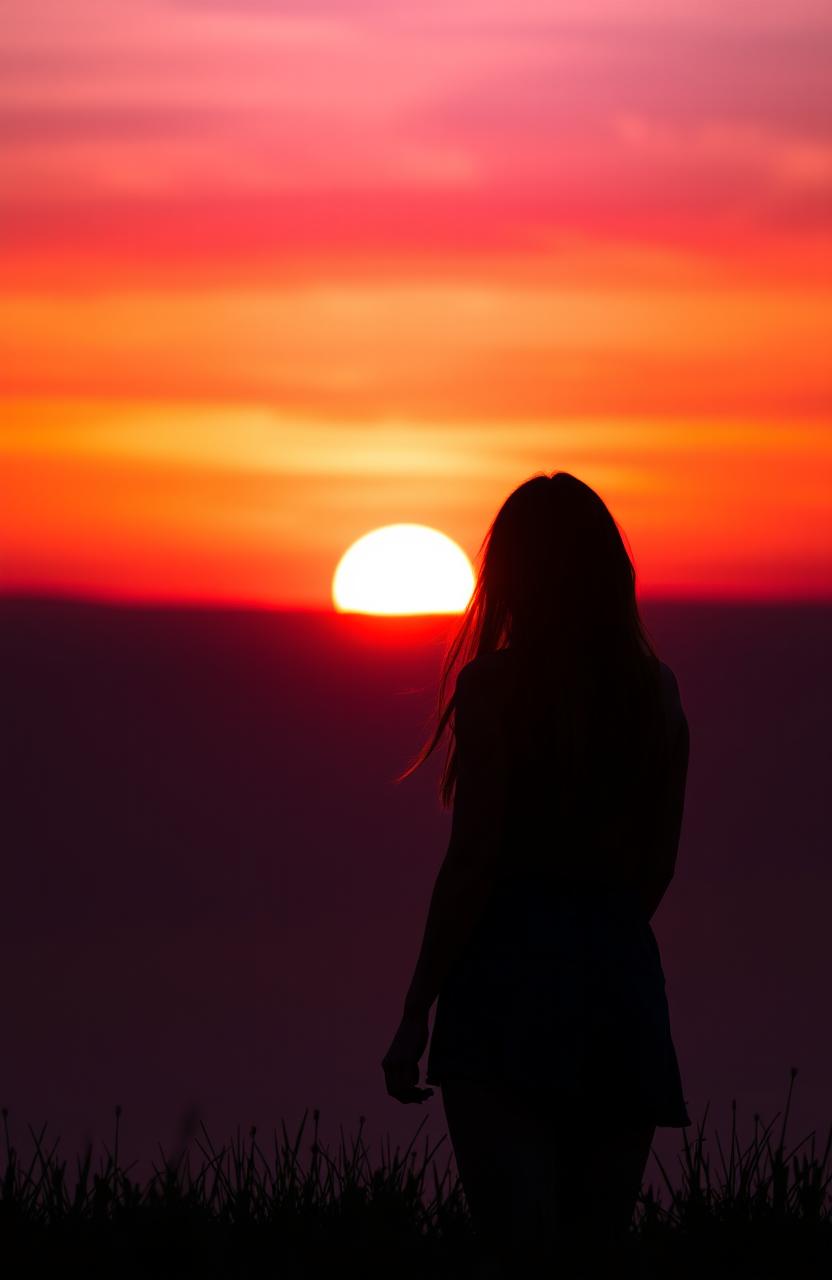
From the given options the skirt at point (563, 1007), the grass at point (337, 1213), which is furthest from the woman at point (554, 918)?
the grass at point (337, 1213)

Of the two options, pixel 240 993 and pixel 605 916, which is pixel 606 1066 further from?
pixel 240 993

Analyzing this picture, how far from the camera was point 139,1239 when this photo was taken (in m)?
4.72

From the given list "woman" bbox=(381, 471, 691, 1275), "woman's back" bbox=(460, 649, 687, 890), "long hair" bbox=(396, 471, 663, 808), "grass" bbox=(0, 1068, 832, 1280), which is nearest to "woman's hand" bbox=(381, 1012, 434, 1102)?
"woman" bbox=(381, 471, 691, 1275)

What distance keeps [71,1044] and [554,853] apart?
63922 millimetres

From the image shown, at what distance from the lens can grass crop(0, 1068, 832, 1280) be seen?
4598mm

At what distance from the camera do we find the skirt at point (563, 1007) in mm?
4012

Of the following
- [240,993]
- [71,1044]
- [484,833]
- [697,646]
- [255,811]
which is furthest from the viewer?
[697,646]

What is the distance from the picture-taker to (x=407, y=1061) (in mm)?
3969

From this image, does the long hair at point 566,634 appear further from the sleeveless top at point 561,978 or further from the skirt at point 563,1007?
the skirt at point 563,1007

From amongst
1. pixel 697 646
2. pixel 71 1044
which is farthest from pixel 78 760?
pixel 71 1044

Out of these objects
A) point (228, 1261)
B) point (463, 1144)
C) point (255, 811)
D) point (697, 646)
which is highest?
point (697, 646)

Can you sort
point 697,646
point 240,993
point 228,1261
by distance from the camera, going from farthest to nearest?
point 697,646, point 240,993, point 228,1261

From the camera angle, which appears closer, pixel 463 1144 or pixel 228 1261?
pixel 463 1144

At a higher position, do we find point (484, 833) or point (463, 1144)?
point (484, 833)
